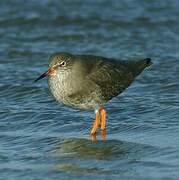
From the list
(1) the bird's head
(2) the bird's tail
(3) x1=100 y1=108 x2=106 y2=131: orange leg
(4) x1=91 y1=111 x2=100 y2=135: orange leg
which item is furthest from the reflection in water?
(2) the bird's tail

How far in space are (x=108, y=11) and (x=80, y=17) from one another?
2.63 feet

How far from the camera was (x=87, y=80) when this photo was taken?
917 centimetres

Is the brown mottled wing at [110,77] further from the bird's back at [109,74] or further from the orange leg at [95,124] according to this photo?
the orange leg at [95,124]

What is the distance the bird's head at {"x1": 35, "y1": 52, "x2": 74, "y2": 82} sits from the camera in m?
8.91

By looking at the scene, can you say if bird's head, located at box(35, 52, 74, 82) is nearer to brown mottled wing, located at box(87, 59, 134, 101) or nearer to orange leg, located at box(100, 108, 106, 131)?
brown mottled wing, located at box(87, 59, 134, 101)

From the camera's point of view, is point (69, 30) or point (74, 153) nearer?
point (74, 153)

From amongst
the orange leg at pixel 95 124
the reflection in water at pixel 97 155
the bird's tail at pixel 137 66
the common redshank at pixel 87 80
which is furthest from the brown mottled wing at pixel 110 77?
the reflection in water at pixel 97 155

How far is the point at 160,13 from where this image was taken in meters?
16.0

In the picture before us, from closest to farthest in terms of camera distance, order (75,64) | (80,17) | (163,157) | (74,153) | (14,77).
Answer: (163,157)
(74,153)
(75,64)
(14,77)
(80,17)

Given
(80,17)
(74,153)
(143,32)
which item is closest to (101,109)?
(74,153)

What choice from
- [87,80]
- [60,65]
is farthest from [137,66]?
[60,65]

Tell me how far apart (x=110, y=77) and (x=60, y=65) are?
0.83m

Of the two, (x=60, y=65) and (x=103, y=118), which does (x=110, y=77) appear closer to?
(x=103, y=118)

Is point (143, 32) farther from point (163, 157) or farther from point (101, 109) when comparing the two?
point (163, 157)
